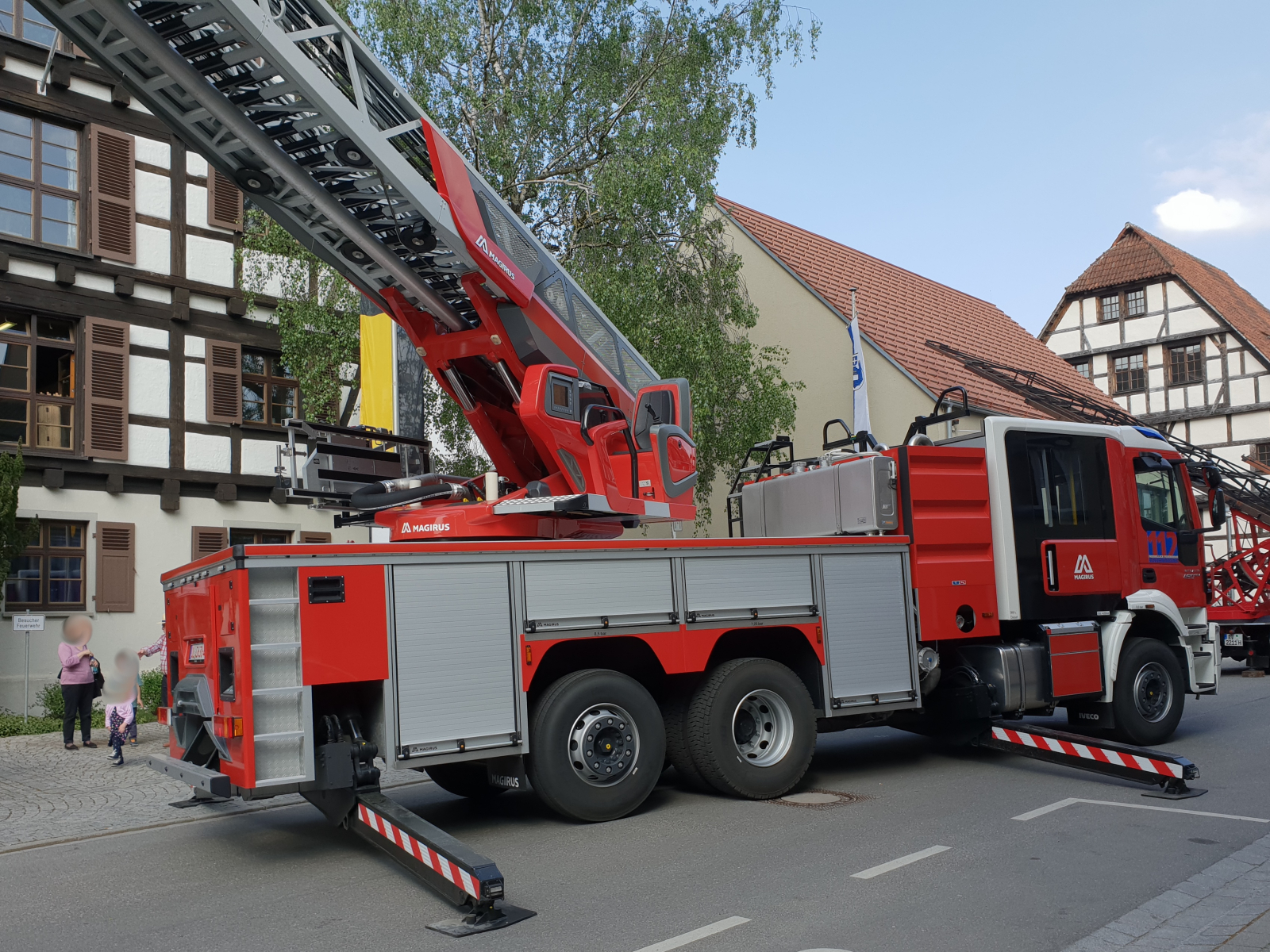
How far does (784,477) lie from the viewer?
425 inches

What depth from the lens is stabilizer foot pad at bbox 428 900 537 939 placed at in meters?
5.45

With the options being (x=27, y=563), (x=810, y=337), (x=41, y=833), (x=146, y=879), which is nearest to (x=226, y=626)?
(x=146, y=879)

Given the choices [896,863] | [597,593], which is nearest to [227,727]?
[597,593]

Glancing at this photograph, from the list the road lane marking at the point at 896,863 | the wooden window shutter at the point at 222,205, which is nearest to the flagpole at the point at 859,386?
the wooden window shutter at the point at 222,205

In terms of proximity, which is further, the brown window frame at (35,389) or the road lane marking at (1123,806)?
the brown window frame at (35,389)

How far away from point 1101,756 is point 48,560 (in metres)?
14.6

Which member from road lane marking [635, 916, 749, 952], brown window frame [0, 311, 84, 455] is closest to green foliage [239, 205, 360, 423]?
brown window frame [0, 311, 84, 455]

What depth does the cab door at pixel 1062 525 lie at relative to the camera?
994 centimetres

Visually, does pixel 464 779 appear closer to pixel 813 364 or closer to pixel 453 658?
pixel 453 658

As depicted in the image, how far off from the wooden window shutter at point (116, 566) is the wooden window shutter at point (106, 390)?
3.67 feet

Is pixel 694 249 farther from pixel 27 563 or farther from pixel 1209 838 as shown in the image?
pixel 1209 838

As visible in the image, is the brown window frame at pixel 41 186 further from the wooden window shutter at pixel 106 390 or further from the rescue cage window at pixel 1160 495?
the rescue cage window at pixel 1160 495

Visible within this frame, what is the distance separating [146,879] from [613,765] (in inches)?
114

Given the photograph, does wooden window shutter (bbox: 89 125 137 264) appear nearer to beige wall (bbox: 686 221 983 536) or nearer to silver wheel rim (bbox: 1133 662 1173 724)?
beige wall (bbox: 686 221 983 536)
